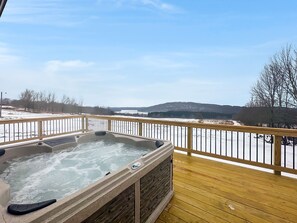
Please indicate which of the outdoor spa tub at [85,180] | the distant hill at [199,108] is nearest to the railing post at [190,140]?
the outdoor spa tub at [85,180]

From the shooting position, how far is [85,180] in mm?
2121

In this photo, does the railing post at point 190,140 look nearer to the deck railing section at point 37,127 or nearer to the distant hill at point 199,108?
the deck railing section at point 37,127

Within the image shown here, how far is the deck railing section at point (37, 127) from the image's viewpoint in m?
4.55

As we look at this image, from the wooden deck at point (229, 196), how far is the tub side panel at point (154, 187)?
16 cm

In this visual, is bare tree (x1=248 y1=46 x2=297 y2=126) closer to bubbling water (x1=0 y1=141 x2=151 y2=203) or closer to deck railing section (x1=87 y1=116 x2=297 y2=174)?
deck railing section (x1=87 y1=116 x2=297 y2=174)

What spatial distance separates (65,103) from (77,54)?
21.6ft

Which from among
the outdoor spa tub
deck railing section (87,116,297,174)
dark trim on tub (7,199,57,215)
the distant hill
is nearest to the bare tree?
the distant hill

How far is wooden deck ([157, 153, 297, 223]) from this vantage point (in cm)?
190

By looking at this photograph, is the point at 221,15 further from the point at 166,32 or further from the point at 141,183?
the point at 141,183

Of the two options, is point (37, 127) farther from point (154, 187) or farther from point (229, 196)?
point (229, 196)

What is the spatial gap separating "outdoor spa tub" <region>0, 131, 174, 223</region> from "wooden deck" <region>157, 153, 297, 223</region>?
23 cm

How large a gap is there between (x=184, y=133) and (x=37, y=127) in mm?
3720

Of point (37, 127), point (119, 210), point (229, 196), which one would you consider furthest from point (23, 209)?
point (37, 127)

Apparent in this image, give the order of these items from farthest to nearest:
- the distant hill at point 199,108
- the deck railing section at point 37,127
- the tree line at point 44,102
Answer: the tree line at point 44,102
the distant hill at point 199,108
the deck railing section at point 37,127
